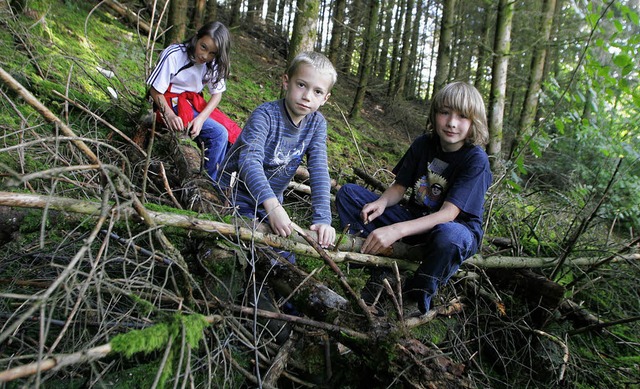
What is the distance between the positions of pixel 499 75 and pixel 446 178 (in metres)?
3.67

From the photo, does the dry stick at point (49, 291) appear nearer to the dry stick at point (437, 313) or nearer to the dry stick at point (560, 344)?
the dry stick at point (437, 313)

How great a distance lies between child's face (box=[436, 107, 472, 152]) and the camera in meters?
2.55

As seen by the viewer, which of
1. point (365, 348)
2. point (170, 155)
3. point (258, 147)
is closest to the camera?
point (365, 348)

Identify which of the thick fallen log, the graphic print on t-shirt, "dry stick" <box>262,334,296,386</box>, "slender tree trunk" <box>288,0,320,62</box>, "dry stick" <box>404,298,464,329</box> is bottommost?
"dry stick" <box>262,334,296,386</box>

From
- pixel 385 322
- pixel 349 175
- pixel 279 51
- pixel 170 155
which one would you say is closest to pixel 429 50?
pixel 279 51

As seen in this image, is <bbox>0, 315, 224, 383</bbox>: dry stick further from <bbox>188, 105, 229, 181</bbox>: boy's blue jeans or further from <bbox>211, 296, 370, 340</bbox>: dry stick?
<bbox>188, 105, 229, 181</bbox>: boy's blue jeans

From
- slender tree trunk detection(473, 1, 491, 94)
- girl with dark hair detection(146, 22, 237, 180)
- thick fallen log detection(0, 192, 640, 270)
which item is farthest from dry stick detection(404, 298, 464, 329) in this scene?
slender tree trunk detection(473, 1, 491, 94)

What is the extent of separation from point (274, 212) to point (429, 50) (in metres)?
22.6

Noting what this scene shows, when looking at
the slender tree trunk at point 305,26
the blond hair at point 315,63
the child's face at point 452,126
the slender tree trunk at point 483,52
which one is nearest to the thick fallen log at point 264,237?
the child's face at point 452,126

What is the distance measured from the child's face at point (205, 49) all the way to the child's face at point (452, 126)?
2096mm

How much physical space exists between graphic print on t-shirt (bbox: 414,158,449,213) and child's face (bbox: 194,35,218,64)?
219cm

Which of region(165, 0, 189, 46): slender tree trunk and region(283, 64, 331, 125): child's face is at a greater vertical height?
region(165, 0, 189, 46): slender tree trunk

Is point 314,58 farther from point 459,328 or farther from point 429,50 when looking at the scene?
point 429,50

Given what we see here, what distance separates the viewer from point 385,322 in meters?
1.57
